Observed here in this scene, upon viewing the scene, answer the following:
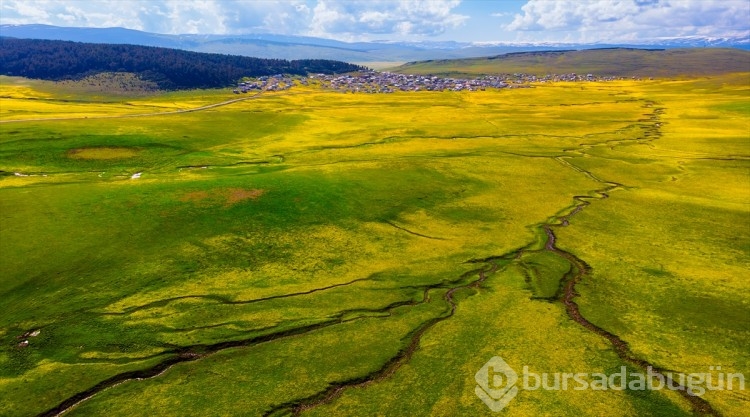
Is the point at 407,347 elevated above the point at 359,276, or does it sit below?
below

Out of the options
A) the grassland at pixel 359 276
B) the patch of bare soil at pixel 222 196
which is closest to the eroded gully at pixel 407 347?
the grassland at pixel 359 276

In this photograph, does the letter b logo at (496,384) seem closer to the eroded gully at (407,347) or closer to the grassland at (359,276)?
the grassland at (359,276)

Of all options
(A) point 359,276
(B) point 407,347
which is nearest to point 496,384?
(B) point 407,347

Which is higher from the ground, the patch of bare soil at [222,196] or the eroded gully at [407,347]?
the patch of bare soil at [222,196]

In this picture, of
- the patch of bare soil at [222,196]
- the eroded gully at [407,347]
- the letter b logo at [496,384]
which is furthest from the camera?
the patch of bare soil at [222,196]

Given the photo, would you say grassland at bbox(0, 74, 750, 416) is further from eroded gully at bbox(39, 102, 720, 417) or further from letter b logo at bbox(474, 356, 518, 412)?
letter b logo at bbox(474, 356, 518, 412)

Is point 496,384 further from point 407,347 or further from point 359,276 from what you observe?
point 359,276

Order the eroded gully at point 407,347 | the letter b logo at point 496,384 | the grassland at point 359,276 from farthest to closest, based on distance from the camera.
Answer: the grassland at point 359,276 < the eroded gully at point 407,347 < the letter b logo at point 496,384

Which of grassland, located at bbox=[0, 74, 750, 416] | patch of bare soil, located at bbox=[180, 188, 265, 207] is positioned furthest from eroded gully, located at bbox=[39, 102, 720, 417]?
patch of bare soil, located at bbox=[180, 188, 265, 207]
